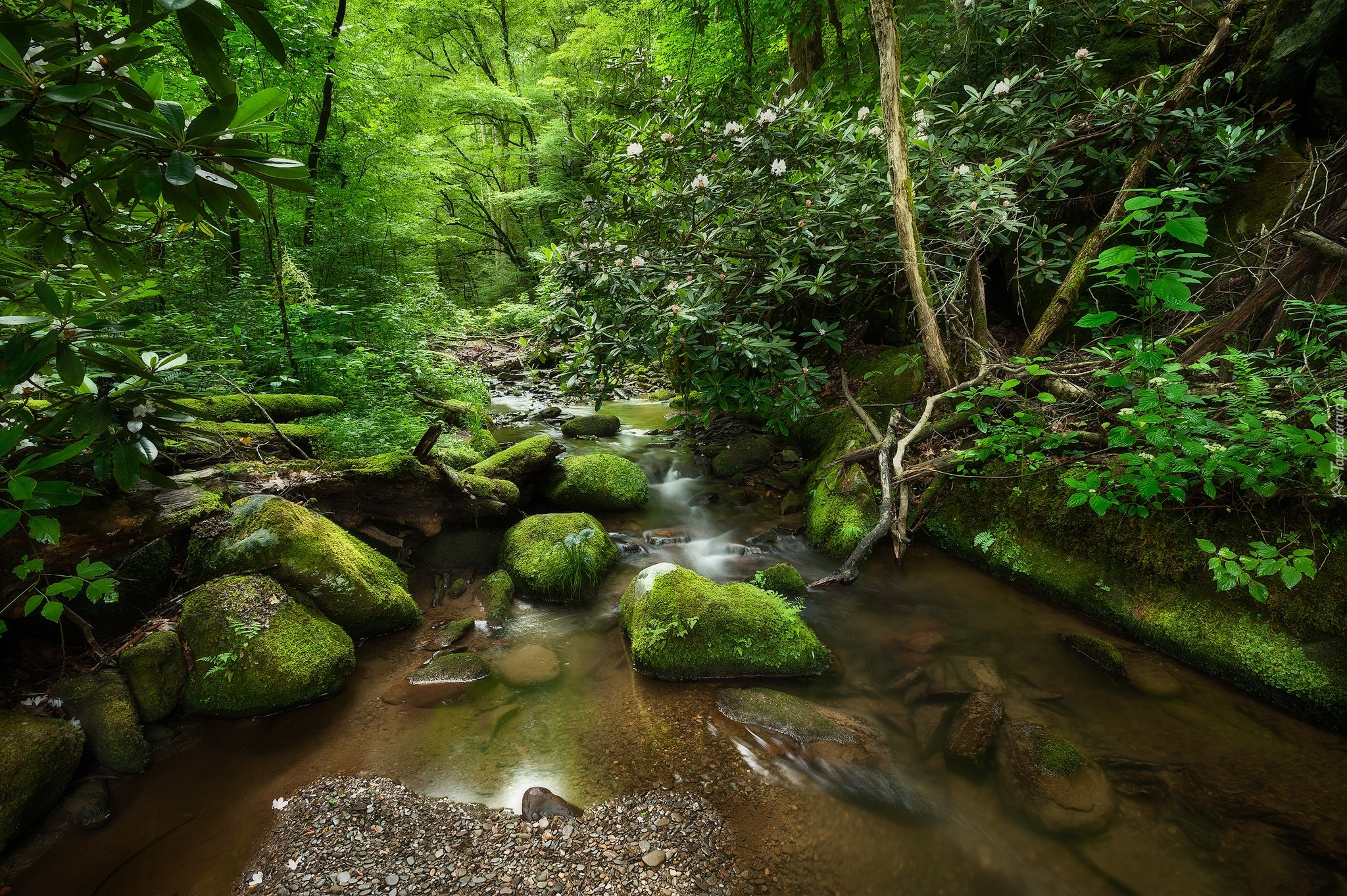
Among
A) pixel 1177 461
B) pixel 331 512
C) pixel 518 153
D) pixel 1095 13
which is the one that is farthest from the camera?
pixel 518 153

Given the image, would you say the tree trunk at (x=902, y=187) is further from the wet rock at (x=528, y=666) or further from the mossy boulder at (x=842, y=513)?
the wet rock at (x=528, y=666)

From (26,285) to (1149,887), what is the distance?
203 inches

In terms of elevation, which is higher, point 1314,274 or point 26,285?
point 26,285

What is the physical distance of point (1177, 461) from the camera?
3354 mm

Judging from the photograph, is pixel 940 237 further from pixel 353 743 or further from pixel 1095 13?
pixel 353 743

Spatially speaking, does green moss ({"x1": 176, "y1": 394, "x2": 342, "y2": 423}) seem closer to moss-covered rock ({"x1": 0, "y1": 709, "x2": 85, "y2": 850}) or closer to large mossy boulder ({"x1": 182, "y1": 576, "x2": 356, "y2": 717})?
large mossy boulder ({"x1": 182, "y1": 576, "x2": 356, "y2": 717})

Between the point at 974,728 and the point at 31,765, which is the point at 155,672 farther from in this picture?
the point at 974,728

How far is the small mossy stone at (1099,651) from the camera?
3625mm

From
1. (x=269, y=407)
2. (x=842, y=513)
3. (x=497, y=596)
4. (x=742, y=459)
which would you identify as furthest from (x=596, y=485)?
(x=269, y=407)

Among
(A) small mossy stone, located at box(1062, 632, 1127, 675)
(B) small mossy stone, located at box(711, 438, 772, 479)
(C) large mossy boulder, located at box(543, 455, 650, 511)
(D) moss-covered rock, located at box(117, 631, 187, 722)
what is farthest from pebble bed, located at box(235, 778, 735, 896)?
(B) small mossy stone, located at box(711, 438, 772, 479)

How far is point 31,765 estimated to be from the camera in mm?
2432

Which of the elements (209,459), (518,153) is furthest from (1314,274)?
(518,153)

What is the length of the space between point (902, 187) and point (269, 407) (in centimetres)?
682

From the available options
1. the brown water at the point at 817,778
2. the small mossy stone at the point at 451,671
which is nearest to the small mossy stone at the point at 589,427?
the brown water at the point at 817,778
